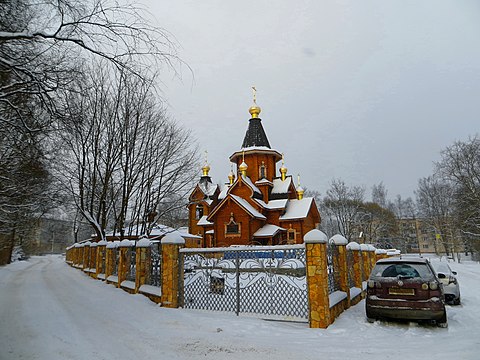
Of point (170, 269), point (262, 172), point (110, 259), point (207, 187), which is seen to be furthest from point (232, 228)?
point (170, 269)

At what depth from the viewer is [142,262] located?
375 inches

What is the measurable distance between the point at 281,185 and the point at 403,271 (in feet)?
75.2

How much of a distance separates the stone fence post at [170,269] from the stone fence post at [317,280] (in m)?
3.50

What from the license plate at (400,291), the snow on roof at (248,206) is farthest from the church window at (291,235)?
the license plate at (400,291)

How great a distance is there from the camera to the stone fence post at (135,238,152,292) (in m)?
9.41

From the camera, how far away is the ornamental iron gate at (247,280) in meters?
6.59

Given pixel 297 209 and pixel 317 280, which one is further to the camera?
pixel 297 209

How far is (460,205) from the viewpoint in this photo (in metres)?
28.2

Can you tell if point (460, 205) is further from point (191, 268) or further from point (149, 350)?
point (149, 350)

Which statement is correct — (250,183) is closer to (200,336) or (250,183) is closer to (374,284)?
(374,284)

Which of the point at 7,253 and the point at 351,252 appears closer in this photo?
the point at 351,252

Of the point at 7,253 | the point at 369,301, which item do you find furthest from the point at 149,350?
the point at 7,253

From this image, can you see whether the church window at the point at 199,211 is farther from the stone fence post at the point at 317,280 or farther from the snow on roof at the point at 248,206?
the stone fence post at the point at 317,280

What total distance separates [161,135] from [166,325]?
11.7 meters
